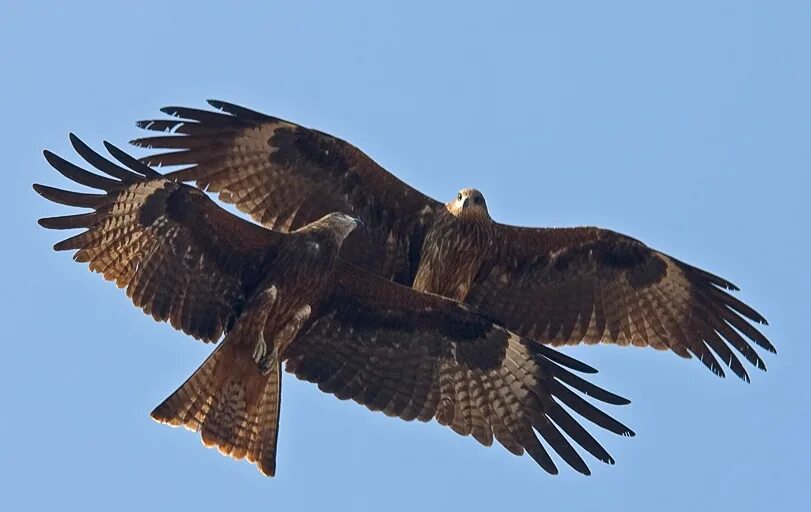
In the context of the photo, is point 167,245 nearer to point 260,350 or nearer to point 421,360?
point 260,350

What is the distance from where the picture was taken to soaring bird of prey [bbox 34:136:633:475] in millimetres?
14617

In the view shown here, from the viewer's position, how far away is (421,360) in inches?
604

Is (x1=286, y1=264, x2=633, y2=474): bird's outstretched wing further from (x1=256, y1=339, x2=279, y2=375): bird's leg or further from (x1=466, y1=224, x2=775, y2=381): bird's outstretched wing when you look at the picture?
(x1=466, y1=224, x2=775, y2=381): bird's outstretched wing

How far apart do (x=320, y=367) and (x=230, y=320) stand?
90cm

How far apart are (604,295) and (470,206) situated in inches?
61.4

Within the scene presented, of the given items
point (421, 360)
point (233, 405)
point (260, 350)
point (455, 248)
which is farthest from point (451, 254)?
point (233, 405)

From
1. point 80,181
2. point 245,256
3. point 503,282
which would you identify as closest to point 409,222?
point 503,282

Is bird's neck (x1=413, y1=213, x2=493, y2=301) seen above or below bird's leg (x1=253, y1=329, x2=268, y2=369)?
above

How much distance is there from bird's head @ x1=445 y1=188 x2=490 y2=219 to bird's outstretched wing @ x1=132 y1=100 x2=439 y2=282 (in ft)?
0.75

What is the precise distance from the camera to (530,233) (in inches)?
656

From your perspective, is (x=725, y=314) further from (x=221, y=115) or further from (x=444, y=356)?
(x=221, y=115)

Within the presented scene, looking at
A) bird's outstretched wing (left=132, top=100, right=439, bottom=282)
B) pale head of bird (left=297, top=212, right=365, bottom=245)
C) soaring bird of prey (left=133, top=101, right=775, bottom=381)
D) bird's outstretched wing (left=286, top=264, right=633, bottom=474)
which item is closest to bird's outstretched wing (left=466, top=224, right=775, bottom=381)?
soaring bird of prey (left=133, top=101, right=775, bottom=381)

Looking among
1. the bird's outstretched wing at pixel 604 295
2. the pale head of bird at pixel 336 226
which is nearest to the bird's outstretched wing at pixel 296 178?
the bird's outstretched wing at pixel 604 295

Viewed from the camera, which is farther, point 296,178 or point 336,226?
point 296,178
